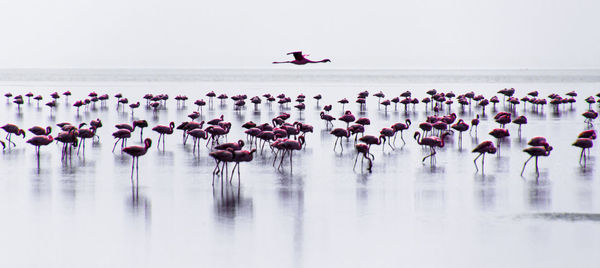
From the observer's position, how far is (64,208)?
1141 centimetres

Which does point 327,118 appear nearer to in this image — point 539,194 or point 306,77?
point 539,194

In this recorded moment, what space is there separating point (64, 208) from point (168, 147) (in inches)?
286

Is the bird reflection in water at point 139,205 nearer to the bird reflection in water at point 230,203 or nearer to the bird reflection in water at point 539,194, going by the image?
the bird reflection in water at point 230,203

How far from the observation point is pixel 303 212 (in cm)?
1120

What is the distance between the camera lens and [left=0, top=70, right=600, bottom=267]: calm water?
29.3ft

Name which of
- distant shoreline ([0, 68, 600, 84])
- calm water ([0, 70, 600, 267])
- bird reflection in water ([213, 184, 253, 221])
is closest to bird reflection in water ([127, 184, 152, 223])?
calm water ([0, 70, 600, 267])

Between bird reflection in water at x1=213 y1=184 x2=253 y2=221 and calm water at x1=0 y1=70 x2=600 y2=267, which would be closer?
calm water at x1=0 y1=70 x2=600 y2=267

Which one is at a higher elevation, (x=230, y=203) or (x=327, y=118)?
(x=327, y=118)

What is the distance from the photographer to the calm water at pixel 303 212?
8.95m

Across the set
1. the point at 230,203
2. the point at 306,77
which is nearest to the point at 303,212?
the point at 230,203

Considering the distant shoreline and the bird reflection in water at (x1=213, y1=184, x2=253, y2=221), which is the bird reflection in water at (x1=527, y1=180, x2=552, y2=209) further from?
the distant shoreline

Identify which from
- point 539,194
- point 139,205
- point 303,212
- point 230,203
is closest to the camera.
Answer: point 303,212

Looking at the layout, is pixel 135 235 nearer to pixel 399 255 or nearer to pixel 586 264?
pixel 399 255

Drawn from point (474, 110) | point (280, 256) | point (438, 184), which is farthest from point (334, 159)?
point (474, 110)
